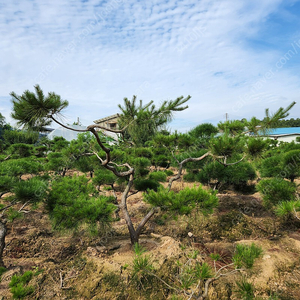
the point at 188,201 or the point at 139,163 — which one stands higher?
the point at 139,163

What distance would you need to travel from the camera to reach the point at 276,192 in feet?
11.4

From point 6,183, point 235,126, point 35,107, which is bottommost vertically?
Answer: point 6,183

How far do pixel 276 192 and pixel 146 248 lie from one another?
257 centimetres

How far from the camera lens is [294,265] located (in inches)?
109

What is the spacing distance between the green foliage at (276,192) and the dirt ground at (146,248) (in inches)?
29.0

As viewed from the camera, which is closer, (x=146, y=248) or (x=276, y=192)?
(x=146, y=248)

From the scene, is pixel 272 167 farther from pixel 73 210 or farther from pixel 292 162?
pixel 73 210

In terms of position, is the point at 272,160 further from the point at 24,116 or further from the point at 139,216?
the point at 24,116

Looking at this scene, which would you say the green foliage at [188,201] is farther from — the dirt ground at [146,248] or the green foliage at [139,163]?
the green foliage at [139,163]

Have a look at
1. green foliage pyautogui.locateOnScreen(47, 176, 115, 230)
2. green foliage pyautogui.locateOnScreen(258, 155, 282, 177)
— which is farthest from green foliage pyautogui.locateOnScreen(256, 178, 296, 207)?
green foliage pyautogui.locateOnScreen(47, 176, 115, 230)

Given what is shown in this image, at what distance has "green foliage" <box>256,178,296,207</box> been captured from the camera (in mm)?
3373

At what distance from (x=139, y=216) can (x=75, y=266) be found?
2.22 meters

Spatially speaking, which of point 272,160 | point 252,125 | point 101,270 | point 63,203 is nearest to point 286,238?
point 272,160

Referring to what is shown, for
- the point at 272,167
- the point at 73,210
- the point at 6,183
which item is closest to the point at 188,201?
the point at 73,210
